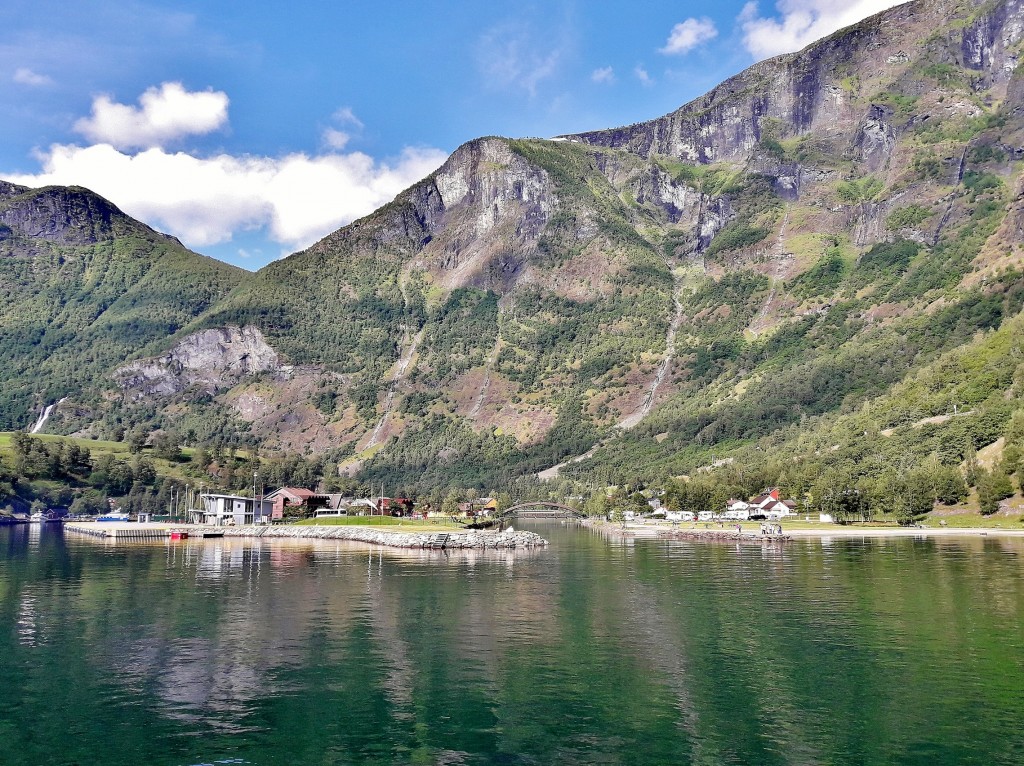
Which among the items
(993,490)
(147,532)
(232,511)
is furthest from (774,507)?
(147,532)

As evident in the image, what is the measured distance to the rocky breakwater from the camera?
12075 cm

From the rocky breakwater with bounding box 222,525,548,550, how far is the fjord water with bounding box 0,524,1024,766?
147 ft

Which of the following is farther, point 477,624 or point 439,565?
point 439,565

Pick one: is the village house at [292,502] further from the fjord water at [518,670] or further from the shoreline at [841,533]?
the fjord water at [518,670]

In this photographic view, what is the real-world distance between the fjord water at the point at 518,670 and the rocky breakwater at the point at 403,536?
44.7 meters

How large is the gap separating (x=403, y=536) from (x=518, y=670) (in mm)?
87814

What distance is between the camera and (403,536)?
4909 inches

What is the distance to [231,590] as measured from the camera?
69688 millimetres

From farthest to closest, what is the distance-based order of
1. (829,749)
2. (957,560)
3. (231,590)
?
(957,560)
(231,590)
(829,749)

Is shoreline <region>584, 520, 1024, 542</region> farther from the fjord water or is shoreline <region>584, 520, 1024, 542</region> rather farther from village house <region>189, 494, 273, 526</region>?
village house <region>189, 494, 273, 526</region>

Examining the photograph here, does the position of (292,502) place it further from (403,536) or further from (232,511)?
(403,536)

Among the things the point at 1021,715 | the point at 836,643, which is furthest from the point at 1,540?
the point at 1021,715

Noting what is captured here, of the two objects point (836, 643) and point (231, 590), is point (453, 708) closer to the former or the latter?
point (836, 643)

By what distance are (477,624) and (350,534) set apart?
9493cm
